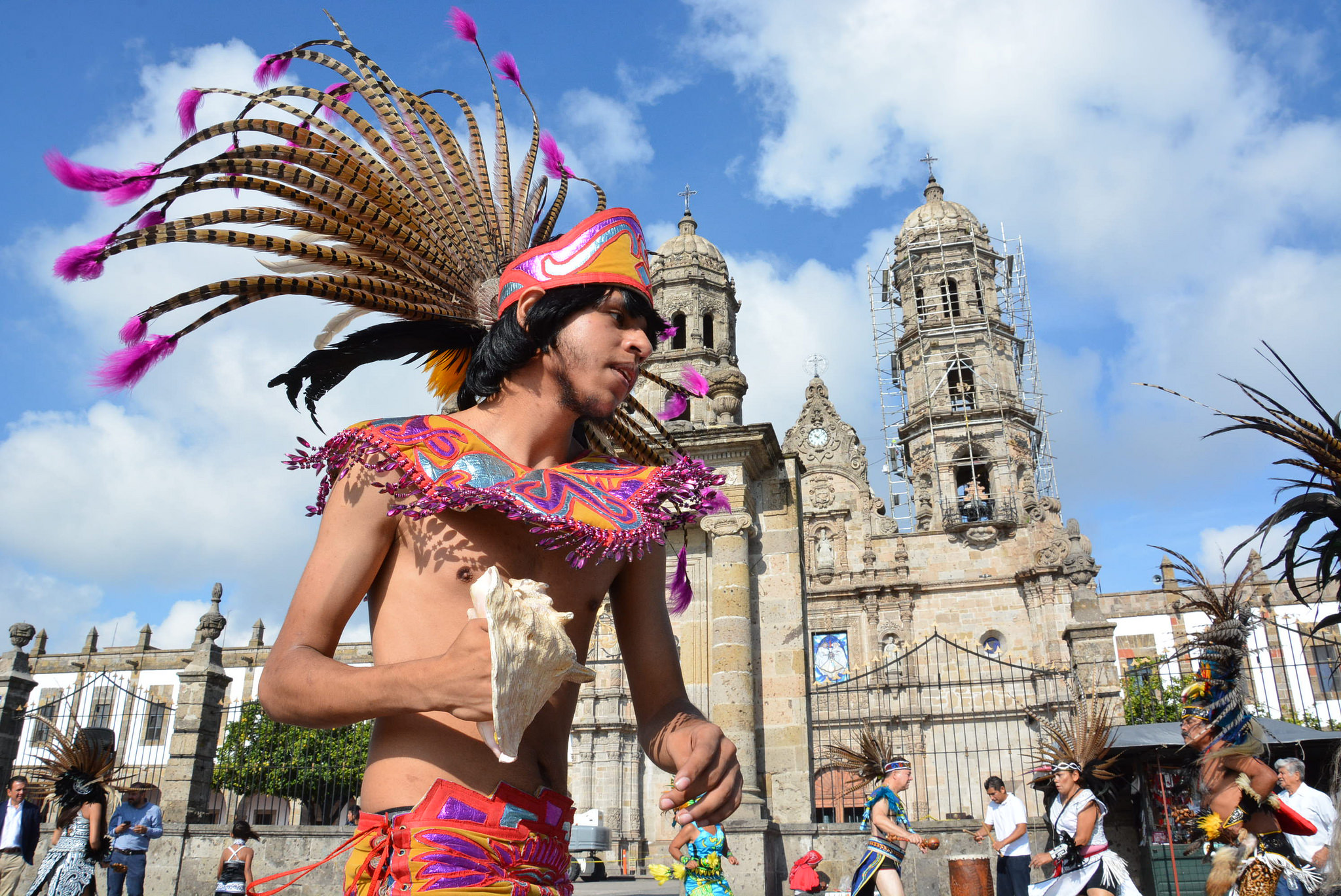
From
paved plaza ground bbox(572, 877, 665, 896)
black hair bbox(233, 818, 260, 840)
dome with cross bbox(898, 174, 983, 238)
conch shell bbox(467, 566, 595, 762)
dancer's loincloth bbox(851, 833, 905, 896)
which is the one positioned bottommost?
paved plaza ground bbox(572, 877, 665, 896)

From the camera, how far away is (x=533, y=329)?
2.04 meters

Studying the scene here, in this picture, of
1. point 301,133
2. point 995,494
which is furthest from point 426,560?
point 995,494

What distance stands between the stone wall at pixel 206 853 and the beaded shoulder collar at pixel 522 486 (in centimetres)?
975

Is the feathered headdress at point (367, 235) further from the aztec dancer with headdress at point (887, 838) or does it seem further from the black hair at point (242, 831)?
the black hair at point (242, 831)

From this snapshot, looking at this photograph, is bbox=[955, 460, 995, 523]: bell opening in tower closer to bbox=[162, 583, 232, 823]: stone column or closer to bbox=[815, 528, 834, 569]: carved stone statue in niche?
bbox=[815, 528, 834, 569]: carved stone statue in niche

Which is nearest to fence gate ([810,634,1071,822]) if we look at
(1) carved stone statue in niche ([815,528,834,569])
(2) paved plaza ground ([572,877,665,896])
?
(1) carved stone statue in niche ([815,528,834,569])

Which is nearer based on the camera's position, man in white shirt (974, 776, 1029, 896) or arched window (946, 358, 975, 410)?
man in white shirt (974, 776, 1029, 896)

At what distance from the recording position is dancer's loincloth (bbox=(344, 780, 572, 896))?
4.92 feet

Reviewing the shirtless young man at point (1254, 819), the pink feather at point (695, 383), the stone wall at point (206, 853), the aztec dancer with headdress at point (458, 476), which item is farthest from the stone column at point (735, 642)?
the aztec dancer with headdress at point (458, 476)

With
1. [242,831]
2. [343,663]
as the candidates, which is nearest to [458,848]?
[343,663]

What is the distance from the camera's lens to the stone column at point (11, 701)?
36.4 ft

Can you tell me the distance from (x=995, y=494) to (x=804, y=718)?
2654cm

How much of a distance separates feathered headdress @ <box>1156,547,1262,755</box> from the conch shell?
486cm

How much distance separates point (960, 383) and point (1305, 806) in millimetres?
33021
